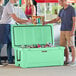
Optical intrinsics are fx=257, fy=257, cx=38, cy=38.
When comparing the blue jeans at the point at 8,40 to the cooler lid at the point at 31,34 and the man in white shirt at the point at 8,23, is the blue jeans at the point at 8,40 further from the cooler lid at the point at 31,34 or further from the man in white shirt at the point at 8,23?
the cooler lid at the point at 31,34

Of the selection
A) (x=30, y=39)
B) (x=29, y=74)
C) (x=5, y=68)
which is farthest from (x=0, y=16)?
(x=29, y=74)

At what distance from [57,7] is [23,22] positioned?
5.72 feet

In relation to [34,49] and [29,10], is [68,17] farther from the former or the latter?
[29,10]

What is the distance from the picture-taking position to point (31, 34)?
5156mm

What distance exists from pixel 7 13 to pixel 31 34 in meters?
0.63

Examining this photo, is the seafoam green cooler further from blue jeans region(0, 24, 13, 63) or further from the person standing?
the person standing

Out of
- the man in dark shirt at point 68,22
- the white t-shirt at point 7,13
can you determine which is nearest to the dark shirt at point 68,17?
the man in dark shirt at point 68,22

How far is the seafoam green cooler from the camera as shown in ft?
15.7

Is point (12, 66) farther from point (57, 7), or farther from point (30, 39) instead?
point (57, 7)

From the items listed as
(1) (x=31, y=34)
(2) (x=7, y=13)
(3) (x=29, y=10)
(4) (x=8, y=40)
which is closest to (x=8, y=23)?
(2) (x=7, y=13)

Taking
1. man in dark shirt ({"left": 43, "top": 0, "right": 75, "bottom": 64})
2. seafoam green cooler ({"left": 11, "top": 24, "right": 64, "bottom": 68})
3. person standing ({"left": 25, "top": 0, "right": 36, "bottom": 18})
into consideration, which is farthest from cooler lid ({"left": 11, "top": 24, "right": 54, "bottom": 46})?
person standing ({"left": 25, "top": 0, "right": 36, "bottom": 18})

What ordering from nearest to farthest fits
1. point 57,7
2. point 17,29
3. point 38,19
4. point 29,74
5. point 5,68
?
point 29,74 < point 5,68 < point 17,29 < point 38,19 < point 57,7

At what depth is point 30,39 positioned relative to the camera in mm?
5145

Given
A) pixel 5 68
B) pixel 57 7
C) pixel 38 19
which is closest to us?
pixel 5 68
